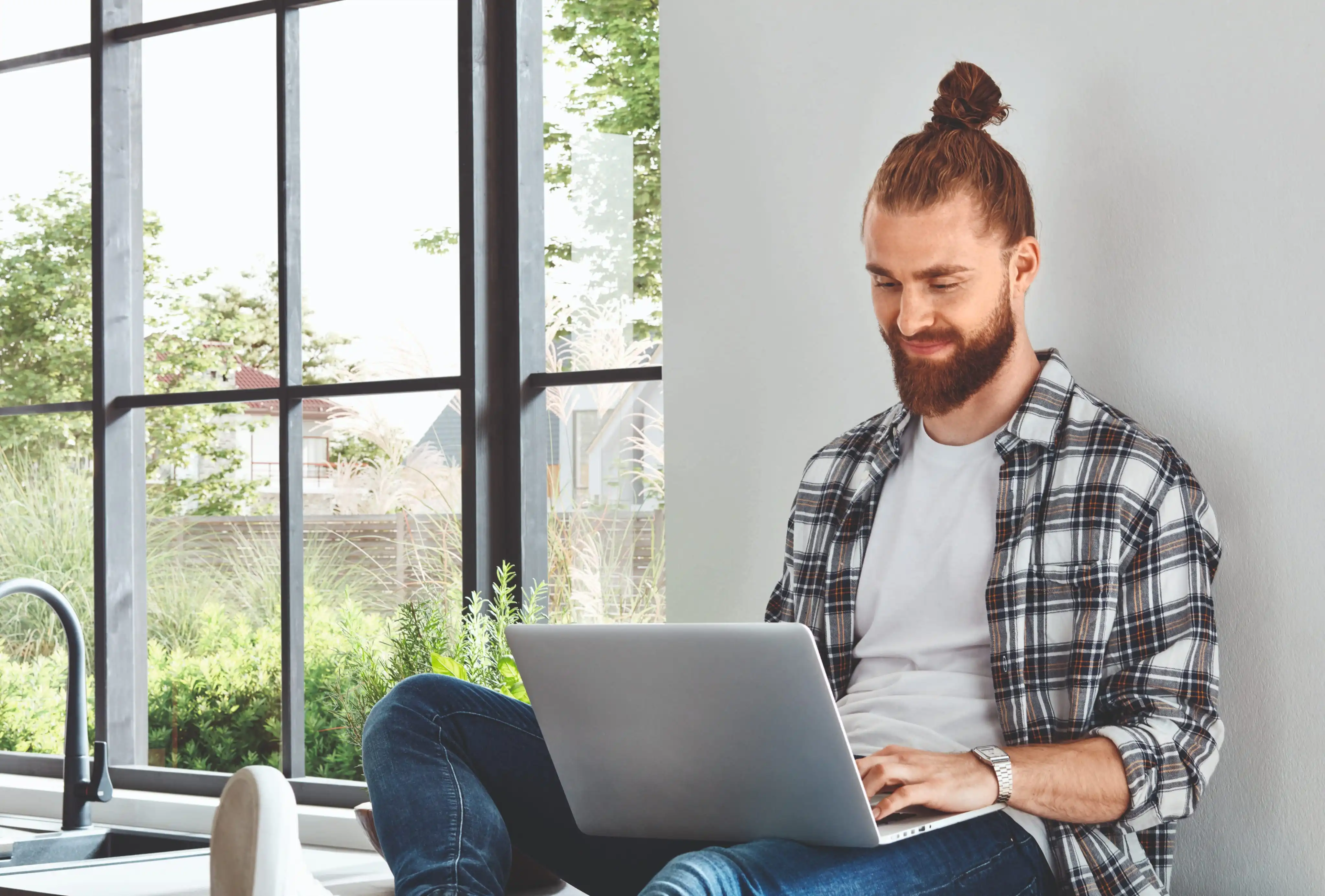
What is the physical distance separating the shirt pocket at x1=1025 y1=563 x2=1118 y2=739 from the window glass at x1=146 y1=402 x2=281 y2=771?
2.14m

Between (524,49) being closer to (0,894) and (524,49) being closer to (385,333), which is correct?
(385,333)

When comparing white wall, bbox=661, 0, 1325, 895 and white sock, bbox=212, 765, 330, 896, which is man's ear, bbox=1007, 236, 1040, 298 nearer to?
white wall, bbox=661, 0, 1325, 895

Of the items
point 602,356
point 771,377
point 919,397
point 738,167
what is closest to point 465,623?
point 602,356

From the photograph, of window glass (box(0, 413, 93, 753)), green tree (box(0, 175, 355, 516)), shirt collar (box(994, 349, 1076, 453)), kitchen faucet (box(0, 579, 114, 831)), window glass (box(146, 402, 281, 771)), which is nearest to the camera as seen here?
shirt collar (box(994, 349, 1076, 453))

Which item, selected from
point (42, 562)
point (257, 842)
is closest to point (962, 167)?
point (257, 842)

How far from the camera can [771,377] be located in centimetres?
221

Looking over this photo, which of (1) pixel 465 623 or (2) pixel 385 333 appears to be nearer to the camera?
(1) pixel 465 623

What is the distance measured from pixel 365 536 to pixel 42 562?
1.01 m

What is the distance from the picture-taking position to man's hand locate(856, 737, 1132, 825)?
1.34 m

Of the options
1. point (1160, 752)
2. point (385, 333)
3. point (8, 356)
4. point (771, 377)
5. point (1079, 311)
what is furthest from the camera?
point (8, 356)

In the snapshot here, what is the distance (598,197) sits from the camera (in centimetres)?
294

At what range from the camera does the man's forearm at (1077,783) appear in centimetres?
142

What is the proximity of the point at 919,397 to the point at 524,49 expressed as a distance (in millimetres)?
1578

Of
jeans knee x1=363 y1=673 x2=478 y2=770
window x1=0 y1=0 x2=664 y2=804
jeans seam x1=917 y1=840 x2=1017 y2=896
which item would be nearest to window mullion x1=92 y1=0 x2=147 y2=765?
window x1=0 y1=0 x2=664 y2=804
